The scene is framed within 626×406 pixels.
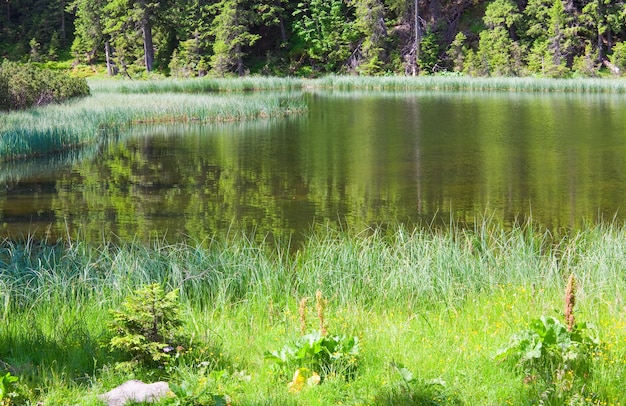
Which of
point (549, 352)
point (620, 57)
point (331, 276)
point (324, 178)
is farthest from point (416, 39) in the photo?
point (549, 352)

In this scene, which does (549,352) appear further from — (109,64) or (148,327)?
(109,64)

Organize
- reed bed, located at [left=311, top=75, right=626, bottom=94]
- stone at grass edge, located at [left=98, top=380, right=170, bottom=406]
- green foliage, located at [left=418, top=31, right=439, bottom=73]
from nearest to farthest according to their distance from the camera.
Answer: stone at grass edge, located at [left=98, top=380, right=170, bottom=406]
reed bed, located at [left=311, top=75, right=626, bottom=94]
green foliage, located at [left=418, top=31, right=439, bottom=73]

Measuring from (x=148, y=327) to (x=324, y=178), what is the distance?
9398mm

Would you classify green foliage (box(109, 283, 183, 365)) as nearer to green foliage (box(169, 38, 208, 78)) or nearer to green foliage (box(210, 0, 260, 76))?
green foliage (box(210, 0, 260, 76))

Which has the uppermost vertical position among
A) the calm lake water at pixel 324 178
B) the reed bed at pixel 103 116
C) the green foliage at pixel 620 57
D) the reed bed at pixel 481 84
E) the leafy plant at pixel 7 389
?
the green foliage at pixel 620 57

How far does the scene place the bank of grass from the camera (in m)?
3.50

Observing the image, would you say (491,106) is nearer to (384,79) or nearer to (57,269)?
(384,79)

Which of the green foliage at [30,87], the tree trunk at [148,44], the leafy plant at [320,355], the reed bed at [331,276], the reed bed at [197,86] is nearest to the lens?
the leafy plant at [320,355]

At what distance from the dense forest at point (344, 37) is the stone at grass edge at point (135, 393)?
40121 mm

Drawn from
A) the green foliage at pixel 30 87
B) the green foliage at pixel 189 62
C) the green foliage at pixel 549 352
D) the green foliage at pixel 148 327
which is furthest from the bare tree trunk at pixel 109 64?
the green foliage at pixel 549 352

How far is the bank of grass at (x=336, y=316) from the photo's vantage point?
3498mm

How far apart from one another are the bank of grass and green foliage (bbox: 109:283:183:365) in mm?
97

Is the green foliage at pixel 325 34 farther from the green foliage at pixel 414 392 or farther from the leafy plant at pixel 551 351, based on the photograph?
the green foliage at pixel 414 392

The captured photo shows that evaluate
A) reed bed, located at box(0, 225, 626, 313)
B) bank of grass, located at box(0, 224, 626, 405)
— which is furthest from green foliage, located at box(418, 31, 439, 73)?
reed bed, located at box(0, 225, 626, 313)
